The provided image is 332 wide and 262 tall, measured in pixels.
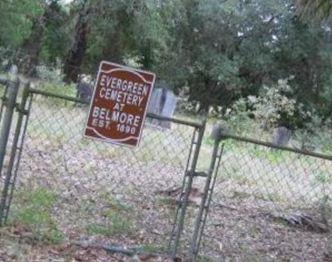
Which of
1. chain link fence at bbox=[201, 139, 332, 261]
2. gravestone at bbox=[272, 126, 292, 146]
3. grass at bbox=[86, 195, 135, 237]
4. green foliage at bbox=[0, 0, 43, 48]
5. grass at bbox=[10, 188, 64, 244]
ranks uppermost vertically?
green foliage at bbox=[0, 0, 43, 48]

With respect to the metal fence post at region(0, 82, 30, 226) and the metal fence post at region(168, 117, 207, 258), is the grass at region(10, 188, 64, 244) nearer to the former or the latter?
the metal fence post at region(0, 82, 30, 226)

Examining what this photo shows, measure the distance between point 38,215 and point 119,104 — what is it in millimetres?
1431

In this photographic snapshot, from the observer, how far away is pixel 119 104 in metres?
4.87

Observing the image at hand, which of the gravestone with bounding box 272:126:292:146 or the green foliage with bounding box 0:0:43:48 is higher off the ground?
the green foliage with bounding box 0:0:43:48

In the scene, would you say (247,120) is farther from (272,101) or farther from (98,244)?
(98,244)

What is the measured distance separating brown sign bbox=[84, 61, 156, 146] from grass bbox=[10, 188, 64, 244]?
921 millimetres

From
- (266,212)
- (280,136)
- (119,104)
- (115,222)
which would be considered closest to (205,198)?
(119,104)

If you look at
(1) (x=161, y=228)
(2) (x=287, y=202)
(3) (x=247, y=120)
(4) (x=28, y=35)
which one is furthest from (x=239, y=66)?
(1) (x=161, y=228)

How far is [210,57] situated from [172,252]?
84.2 ft

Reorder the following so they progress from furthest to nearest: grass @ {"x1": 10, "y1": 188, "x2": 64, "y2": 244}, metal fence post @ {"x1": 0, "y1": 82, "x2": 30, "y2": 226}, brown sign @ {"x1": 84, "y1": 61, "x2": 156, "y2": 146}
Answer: grass @ {"x1": 10, "y1": 188, "x2": 64, "y2": 244} → metal fence post @ {"x1": 0, "y1": 82, "x2": 30, "y2": 226} → brown sign @ {"x1": 84, "y1": 61, "x2": 156, "y2": 146}

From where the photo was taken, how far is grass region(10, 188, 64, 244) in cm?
517

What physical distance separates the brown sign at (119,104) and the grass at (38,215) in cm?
92

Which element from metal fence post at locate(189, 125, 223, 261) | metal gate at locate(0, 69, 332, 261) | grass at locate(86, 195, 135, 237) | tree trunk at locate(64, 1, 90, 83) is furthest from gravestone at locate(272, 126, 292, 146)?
tree trunk at locate(64, 1, 90, 83)

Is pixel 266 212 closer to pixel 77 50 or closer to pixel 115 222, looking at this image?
pixel 115 222
